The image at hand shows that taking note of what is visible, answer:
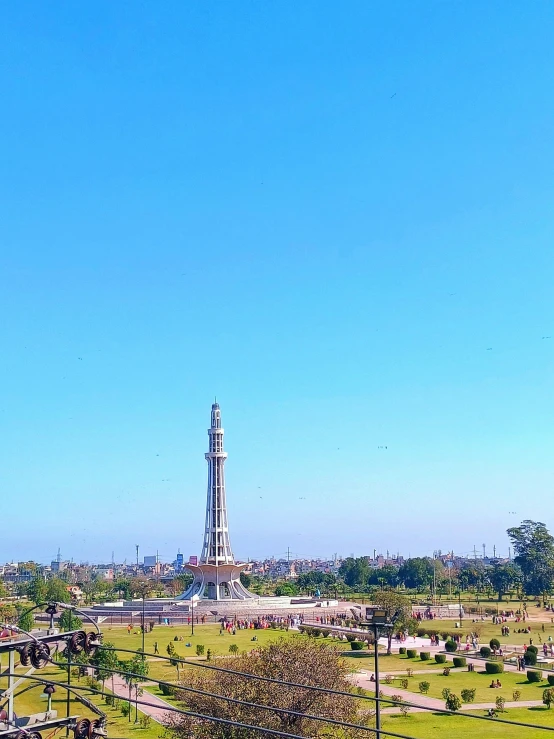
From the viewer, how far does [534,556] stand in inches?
4107

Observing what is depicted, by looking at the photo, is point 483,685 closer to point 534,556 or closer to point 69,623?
point 69,623

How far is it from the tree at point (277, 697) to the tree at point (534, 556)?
76.5 m

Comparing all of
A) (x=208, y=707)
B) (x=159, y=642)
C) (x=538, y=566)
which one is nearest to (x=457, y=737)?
(x=208, y=707)

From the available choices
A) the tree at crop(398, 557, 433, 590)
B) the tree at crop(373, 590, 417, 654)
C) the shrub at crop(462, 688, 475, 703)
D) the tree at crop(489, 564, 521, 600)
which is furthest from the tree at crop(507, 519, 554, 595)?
the shrub at crop(462, 688, 475, 703)

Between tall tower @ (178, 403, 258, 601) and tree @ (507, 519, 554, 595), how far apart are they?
3484 cm

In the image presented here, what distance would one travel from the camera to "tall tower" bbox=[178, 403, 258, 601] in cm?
8525

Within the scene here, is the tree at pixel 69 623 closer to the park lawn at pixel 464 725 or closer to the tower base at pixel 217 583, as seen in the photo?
the park lawn at pixel 464 725

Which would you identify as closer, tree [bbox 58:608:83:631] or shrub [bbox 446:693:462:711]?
shrub [bbox 446:693:462:711]

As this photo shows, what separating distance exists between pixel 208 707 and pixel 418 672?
19639mm

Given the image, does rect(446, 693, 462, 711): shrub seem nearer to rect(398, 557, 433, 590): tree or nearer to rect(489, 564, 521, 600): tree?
rect(489, 564, 521, 600): tree

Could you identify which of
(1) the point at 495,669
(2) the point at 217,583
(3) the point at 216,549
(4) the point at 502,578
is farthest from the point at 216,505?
(1) the point at 495,669

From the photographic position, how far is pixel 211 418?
300ft

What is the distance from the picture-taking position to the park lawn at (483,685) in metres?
33.5

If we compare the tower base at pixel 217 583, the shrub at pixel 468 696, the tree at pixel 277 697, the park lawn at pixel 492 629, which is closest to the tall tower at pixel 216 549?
the tower base at pixel 217 583
